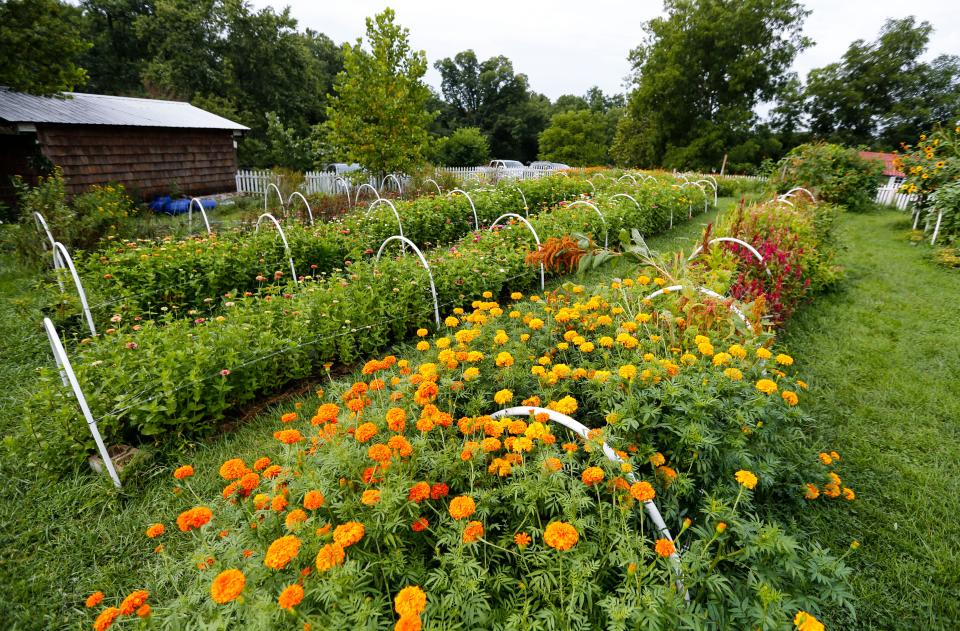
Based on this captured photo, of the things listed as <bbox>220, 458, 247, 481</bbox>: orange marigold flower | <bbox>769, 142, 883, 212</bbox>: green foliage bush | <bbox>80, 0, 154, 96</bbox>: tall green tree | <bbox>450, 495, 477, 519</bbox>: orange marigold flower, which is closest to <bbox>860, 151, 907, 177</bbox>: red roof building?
<bbox>769, 142, 883, 212</bbox>: green foliage bush

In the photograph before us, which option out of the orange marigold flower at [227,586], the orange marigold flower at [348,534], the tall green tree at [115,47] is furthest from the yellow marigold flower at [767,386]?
the tall green tree at [115,47]

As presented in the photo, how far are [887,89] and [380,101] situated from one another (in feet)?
137

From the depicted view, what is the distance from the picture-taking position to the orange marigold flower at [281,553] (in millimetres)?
1228

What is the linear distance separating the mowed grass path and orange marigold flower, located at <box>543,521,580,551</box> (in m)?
1.56

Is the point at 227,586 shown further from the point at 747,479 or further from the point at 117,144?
the point at 117,144

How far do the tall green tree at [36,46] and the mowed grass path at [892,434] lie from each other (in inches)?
569

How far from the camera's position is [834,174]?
1281cm

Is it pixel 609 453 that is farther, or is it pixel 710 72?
pixel 710 72

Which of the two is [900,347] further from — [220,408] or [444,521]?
[220,408]

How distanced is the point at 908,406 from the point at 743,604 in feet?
11.2

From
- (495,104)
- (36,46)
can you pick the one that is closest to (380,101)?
(36,46)

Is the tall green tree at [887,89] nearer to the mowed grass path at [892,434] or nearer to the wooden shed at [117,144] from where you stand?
the mowed grass path at [892,434]

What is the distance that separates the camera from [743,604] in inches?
52.7

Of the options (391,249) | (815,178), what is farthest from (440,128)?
(391,249)
